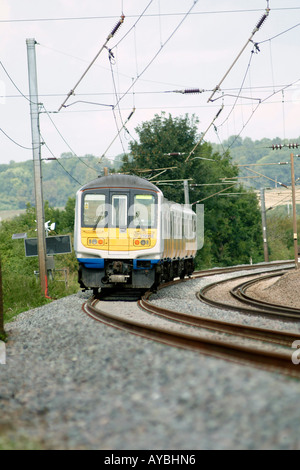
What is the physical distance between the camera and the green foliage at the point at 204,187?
172 feet

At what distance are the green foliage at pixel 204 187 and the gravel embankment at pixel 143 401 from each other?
3201cm

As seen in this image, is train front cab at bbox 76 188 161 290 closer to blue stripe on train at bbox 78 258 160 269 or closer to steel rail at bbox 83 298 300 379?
blue stripe on train at bbox 78 258 160 269

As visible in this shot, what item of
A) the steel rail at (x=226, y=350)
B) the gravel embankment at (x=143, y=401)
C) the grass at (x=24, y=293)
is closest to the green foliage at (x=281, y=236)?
the grass at (x=24, y=293)

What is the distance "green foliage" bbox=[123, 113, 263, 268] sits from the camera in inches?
2066

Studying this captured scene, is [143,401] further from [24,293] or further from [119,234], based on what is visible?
[24,293]

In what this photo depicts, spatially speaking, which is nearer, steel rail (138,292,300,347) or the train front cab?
steel rail (138,292,300,347)

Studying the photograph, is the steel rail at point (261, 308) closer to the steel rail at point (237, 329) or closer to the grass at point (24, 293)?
the steel rail at point (237, 329)

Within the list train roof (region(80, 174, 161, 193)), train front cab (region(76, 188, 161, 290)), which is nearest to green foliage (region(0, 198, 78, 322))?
train front cab (region(76, 188, 161, 290))

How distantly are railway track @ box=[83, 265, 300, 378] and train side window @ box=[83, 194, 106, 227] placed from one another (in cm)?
360

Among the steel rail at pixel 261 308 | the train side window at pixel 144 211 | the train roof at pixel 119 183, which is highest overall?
the train roof at pixel 119 183

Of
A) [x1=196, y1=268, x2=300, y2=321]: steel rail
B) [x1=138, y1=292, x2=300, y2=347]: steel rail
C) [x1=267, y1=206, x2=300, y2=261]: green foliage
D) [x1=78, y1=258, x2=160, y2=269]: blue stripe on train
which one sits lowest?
[x1=267, y1=206, x2=300, y2=261]: green foliage

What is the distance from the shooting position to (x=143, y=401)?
5.20m

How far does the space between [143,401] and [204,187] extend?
53.5 meters

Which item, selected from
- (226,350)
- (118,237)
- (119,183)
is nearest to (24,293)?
(118,237)
